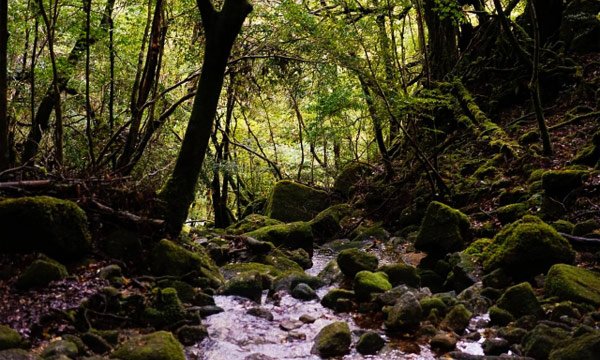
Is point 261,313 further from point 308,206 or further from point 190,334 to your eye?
point 308,206

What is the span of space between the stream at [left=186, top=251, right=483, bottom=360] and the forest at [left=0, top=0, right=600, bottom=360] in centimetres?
3

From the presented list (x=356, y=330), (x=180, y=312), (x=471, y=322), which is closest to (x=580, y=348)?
(x=471, y=322)

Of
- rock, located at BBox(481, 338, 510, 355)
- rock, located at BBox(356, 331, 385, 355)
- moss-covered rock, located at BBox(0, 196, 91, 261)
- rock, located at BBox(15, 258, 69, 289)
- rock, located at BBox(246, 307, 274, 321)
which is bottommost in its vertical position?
rock, located at BBox(481, 338, 510, 355)

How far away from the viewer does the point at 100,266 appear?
579cm

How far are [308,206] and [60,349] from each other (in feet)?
34.5

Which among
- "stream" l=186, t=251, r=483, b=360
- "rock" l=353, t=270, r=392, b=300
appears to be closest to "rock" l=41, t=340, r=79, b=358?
"stream" l=186, t=251, r=483, b=360

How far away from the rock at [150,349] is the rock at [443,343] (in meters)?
2.33

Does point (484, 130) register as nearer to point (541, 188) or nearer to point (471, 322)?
point (541, 188)


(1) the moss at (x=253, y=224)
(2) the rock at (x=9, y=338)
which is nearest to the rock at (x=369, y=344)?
(2) the rock at (x=9, y=338)

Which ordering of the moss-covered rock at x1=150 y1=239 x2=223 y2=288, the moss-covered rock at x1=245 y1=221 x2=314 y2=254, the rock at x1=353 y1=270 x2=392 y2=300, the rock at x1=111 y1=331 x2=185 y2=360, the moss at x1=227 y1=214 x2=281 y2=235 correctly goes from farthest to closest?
the moss at x1=227 y1=214 x2=281 y2=235, the moss-covered rock at x1=245 y1=221 x2=314 y2=254, the moss-covered rock at x1=150 y1=239 x2=223 y2=288, the rock at x1=353 y1=270 x2=392 y2=300, the rock at x1=111 y1=331 x2=185 y2=360

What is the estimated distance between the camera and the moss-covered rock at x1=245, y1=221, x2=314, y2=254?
1007 centimetres

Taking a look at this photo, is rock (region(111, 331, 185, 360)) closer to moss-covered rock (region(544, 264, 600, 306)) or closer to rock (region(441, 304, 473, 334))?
rock (region(441, 304, 473, 334))

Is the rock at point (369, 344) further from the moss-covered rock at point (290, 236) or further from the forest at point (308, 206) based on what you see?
the moss-covered rock at point (290, 236)

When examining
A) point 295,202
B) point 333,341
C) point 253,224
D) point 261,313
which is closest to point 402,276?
point 261,313
